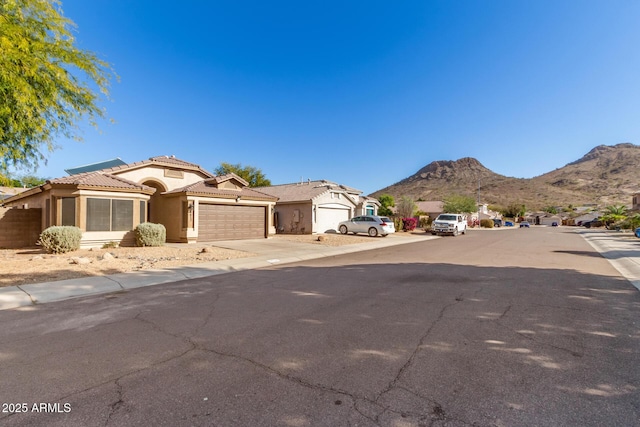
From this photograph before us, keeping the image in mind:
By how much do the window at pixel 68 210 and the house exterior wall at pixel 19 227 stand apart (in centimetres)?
366

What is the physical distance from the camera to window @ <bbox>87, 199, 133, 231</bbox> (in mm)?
15789

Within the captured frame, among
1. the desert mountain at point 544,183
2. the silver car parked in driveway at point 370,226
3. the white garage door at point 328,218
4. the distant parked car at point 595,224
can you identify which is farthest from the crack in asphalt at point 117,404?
the desert mountain at point 544,183

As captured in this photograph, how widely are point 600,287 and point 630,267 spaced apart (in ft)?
15.7

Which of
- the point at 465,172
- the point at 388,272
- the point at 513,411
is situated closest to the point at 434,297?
the point at 388,272

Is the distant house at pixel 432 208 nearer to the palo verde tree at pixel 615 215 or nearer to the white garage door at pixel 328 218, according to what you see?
the palo verde tree at pixel 615 215

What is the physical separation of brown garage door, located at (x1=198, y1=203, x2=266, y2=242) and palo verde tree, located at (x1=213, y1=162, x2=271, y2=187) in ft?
→ 93.3

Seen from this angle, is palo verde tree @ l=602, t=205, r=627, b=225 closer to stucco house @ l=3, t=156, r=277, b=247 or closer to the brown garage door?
stucco house @ l=3, t=156, r=277, b=247

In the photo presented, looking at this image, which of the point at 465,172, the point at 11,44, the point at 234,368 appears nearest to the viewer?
the point at 234,368

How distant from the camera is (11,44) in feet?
23.3

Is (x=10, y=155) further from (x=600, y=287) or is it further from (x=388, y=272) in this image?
(x=600, y=287)

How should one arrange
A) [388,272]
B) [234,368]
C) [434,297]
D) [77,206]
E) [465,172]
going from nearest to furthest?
[234,368] < [434,297] < [388,272] < [77,206] < [465,172]

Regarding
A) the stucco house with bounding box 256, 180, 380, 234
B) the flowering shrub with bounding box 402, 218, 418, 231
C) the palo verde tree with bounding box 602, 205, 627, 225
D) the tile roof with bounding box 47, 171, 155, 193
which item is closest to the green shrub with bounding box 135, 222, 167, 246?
the tile roof with bounding box 47, 171, 155, 193

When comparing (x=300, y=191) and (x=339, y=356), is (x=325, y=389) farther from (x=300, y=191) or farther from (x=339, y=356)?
(x=300, y=191)

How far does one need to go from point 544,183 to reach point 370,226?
105 metres
